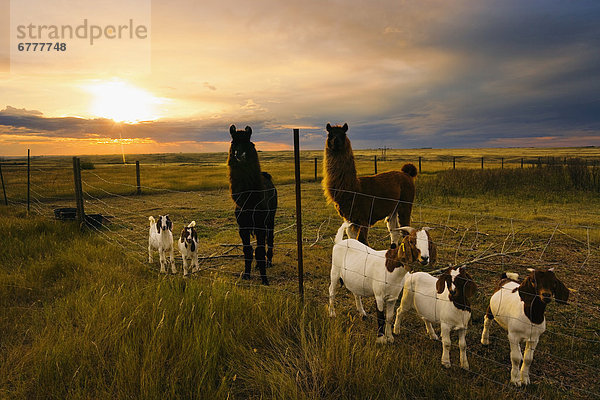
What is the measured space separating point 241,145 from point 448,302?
3961mm

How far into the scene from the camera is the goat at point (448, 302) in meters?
3.06

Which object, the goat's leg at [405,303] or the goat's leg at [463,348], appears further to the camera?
the goat's leg at [405,303]

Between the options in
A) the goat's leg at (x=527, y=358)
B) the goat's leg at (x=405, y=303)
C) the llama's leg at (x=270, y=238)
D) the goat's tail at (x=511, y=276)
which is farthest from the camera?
the llama's leg at (x=270, y=238)

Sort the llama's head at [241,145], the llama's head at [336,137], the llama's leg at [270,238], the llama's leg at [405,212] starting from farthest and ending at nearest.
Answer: the llama's leg at [405,212] < the llama's leg at [270,238] < the llama's head at [336,137] < the llama's head at [241,145]

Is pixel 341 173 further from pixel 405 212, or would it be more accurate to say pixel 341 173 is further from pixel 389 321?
pixel 389 321

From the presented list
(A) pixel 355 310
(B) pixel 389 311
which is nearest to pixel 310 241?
(A) pixel 355 310

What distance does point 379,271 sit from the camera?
362 centimetres

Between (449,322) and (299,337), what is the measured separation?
1.48 metres

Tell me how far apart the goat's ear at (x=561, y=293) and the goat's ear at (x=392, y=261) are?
1321mm

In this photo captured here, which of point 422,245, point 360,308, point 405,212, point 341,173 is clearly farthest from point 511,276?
point 405,212

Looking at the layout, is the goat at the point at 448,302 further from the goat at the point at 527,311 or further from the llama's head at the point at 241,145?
the llama's head at the point at 241,145

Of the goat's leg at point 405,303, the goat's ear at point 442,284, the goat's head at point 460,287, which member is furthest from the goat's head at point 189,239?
the goat's head at point 460,287

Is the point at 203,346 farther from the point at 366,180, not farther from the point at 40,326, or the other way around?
the point at 366,180

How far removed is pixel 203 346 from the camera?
278 cm
